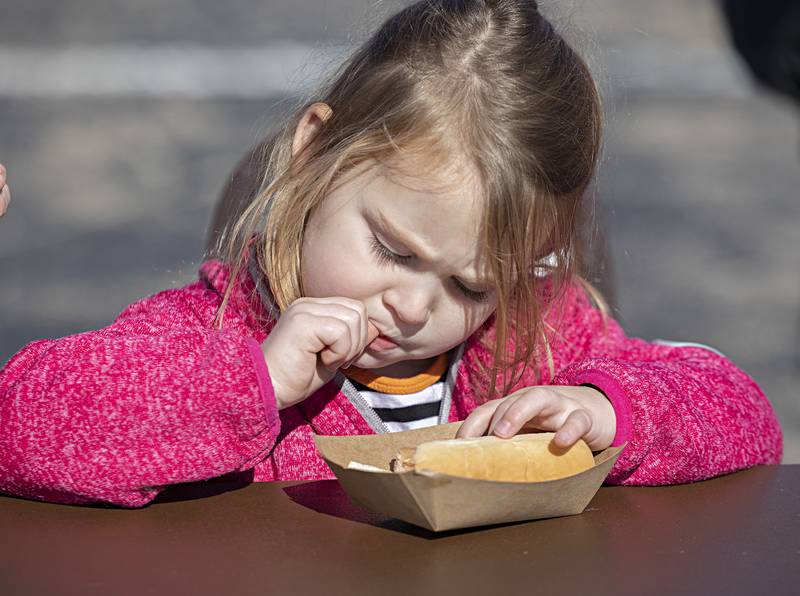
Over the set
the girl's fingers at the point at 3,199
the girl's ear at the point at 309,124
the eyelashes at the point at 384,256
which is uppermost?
the girl's fingers at the point at 3,199

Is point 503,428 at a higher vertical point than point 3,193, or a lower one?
lower

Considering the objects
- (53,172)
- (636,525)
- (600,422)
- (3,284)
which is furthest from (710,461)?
(53,172)

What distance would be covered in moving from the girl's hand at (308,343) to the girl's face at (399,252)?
57mm

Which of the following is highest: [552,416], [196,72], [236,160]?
[196,72]

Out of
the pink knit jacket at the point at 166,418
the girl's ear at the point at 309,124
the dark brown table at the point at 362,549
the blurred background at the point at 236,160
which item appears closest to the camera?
the dark brown table at the point at 362,549

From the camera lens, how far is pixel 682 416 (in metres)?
1.49

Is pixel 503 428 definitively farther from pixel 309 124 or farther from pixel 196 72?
pixel 196 72

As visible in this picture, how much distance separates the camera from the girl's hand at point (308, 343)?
133 centimetres

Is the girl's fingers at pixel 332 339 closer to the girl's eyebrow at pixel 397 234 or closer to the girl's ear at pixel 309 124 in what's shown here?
the girl's eyebrow at pixel 397 234

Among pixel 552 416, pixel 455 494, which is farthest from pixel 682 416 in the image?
pixel 455 494

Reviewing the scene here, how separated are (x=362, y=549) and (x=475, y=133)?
59 centimetres

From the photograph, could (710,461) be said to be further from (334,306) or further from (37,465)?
(37,465)

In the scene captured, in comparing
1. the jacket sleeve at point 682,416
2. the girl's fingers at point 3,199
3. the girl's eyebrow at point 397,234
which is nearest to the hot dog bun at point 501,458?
the jacket sleeve at point 682,416

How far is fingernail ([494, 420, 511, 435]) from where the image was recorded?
1.26 m
